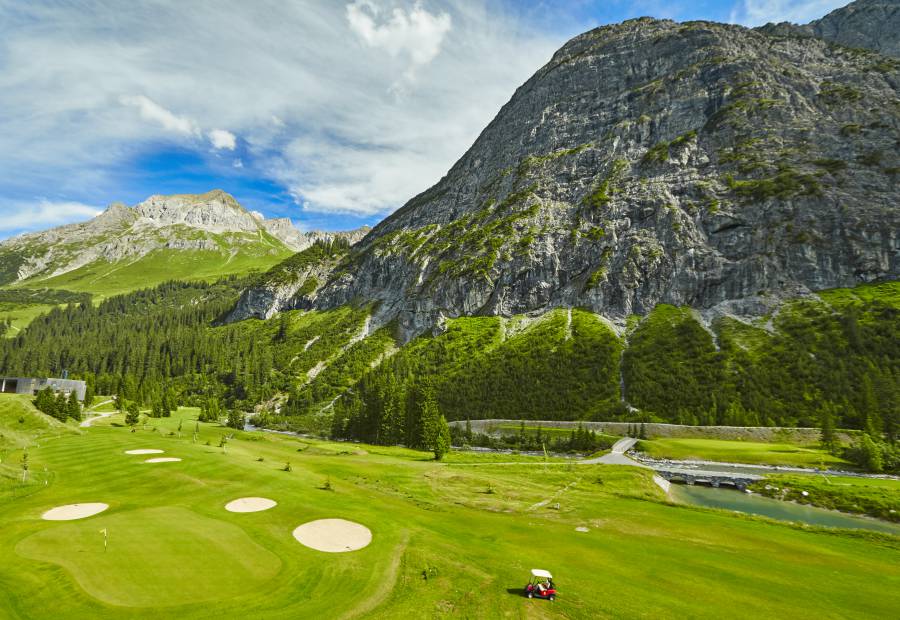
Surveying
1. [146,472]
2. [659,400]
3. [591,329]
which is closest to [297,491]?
[146,472]

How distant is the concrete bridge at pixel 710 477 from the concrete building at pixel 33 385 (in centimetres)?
17893

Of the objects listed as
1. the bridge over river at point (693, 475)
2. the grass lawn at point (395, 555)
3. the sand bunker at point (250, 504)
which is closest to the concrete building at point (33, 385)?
the grass lawn at point (395, 555)

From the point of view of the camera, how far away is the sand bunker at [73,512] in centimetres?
3416

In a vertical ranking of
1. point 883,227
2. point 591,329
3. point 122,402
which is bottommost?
point 122,402

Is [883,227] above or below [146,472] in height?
above

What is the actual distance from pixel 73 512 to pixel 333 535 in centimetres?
2253

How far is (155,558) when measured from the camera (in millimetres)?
27109

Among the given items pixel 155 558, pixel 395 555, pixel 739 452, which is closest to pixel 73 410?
pixel 155 558

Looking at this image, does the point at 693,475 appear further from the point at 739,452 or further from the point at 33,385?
the point at 33,385

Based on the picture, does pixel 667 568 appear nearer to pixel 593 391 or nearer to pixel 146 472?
pixel 146 472

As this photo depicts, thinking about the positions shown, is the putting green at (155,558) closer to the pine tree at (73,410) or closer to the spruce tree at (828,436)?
the pine tree at (73,410)

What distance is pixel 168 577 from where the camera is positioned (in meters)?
25.0

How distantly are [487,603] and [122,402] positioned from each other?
6933 inches

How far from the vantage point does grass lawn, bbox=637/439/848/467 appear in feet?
311
